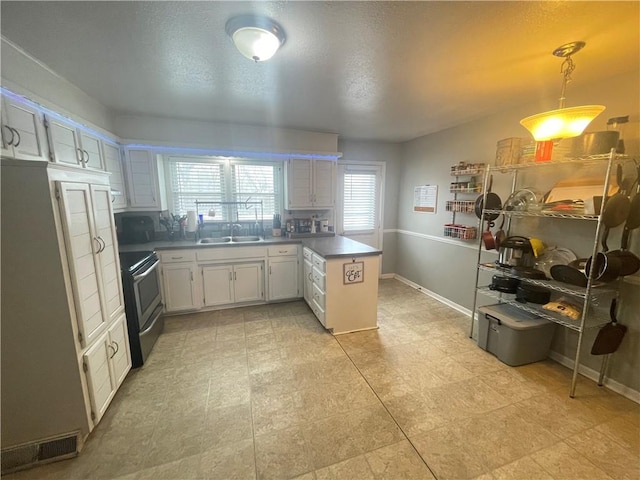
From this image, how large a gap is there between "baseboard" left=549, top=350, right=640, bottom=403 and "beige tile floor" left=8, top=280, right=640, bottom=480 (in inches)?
2.7

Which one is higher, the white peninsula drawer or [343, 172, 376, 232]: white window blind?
[343, 172, 376, 232]: white window blind

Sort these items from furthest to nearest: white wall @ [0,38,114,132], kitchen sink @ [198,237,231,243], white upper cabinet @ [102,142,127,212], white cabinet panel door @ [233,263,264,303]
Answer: kitchen sink @ [198,237,231,243] < white cabinet panel door @ [233,263,264,303] < white upper cabinet @ [102,142,127,212] < white wall @ [0,38,114,132]

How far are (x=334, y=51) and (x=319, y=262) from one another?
6.58 ft

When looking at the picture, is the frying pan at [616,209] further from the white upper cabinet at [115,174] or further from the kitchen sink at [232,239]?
the white upper cabinet at [115,174]

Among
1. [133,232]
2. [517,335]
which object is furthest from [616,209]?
[133,232]

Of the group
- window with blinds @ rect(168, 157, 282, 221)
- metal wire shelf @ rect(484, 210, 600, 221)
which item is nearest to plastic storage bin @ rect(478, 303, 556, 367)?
metal wire shelf @ rect(484, 210, 600, 221)

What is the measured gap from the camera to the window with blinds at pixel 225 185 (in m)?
3.71

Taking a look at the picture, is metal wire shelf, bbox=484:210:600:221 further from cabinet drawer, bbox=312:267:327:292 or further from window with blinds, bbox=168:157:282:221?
window with blinds, bbox=168:157:282:221

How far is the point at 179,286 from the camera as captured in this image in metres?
3.32

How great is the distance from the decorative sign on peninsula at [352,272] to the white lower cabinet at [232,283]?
130 cm

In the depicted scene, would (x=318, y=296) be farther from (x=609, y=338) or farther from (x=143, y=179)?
(x=143, y=179)

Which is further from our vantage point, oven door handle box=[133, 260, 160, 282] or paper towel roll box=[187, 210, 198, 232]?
paper towel roll box=[187, 210, 198, 232]

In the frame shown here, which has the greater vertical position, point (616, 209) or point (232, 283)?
point (616, 209)

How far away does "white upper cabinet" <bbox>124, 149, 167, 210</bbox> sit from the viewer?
3.25 metres
